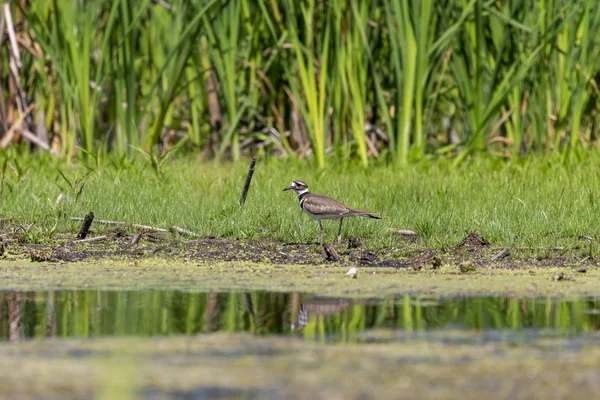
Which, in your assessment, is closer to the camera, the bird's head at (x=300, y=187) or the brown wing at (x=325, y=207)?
the brown wing at (x=325, y=207)

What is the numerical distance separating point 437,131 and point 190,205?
262 inches

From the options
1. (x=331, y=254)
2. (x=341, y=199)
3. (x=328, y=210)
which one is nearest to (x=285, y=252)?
Answer: (x=328, y=210)

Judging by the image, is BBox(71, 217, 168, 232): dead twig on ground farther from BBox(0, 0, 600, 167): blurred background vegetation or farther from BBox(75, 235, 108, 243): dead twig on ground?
BBox(0, 0, 600, 167): blurred background vegetation

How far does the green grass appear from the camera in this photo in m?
7.29

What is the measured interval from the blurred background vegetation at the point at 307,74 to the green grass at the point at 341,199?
0.84 m

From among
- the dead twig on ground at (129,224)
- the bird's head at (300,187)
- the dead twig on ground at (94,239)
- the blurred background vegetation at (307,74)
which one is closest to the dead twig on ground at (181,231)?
the dead twig on ground at (129,224)

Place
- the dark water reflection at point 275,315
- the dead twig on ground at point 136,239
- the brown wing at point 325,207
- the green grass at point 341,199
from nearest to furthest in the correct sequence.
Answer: the dark water reflection at point 275,315 → the brown wing at point 325,207 → the dead twig on ground at point 136,239 → the green grass at point 341,199

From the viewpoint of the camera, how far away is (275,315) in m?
4.92

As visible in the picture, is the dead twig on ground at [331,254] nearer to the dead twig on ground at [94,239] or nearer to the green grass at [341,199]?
the green grass at [341,199]

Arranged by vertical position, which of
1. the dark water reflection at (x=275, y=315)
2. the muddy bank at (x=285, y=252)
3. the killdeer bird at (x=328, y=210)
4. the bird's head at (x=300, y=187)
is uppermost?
the bird's head at (x=300, y=187)

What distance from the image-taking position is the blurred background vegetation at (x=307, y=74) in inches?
411

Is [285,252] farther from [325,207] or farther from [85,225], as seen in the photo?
[85,225]

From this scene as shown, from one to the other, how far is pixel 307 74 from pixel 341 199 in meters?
2.49

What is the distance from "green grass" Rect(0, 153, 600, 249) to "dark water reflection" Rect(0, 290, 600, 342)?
172 centimetres
